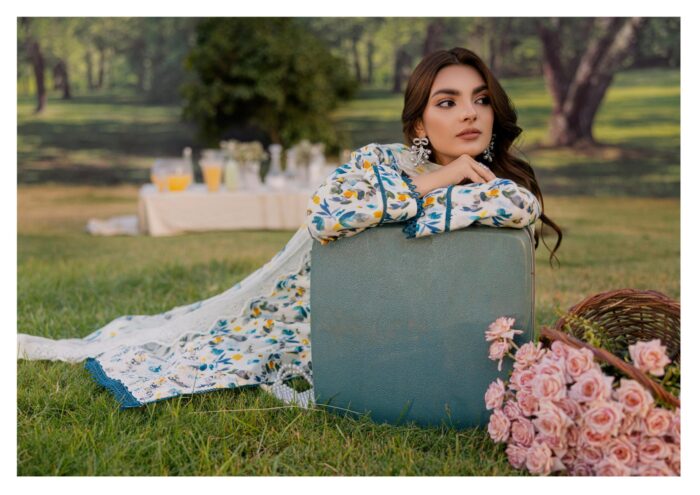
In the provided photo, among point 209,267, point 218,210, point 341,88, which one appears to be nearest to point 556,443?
point 209,267

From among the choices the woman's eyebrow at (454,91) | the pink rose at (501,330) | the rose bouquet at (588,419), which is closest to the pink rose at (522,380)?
the rose bouquet at (588,419)

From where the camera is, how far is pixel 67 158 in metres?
9.90

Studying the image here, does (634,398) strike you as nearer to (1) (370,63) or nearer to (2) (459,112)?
(2) (459,112)

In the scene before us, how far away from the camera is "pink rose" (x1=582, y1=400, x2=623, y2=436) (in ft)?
6.13

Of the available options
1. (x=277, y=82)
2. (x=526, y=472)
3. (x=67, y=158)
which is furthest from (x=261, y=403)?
(x=67, y=158)

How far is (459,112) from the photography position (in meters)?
2.49

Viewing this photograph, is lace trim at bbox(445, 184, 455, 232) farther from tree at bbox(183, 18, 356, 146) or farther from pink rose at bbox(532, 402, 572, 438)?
tree at bbox(183, 18, 356, 146)

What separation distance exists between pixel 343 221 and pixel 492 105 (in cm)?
75

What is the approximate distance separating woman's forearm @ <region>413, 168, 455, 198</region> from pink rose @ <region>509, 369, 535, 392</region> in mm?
615

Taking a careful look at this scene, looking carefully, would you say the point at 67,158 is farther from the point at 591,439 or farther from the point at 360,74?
the point at 591,439

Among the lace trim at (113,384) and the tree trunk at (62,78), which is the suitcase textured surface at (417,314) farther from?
the tree trunk at (62,78)

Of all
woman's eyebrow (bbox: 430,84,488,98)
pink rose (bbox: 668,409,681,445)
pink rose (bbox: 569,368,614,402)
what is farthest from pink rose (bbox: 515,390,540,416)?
woman's eyebrow (bbox: 430,84,488,98)

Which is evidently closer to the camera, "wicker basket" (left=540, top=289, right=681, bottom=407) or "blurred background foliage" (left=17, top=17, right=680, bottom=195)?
"wicker basket" (left=540, top=289, right=681, bottom=407)

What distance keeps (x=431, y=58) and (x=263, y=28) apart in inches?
260
